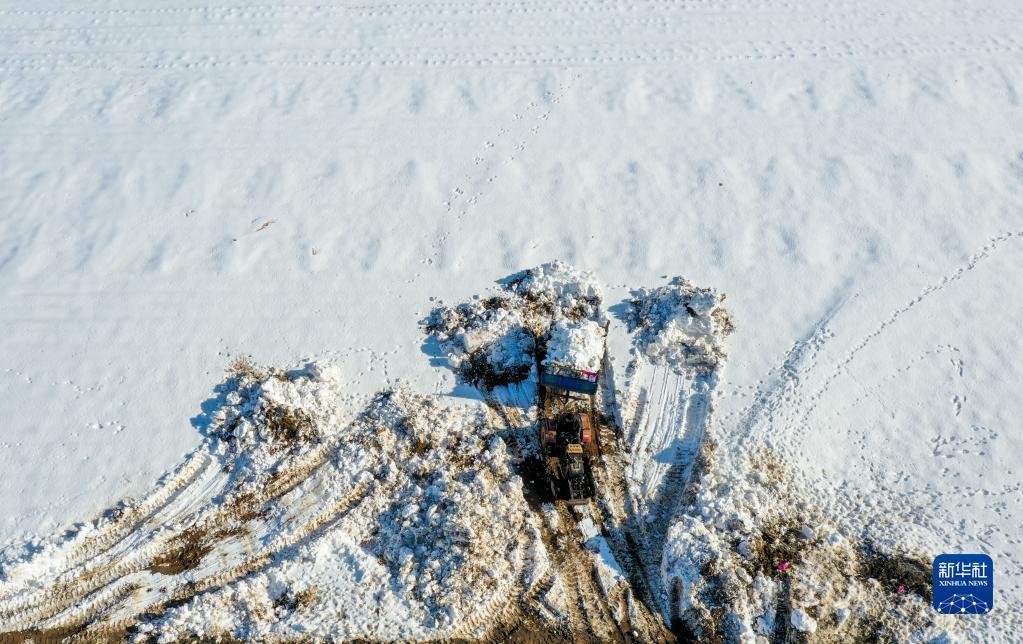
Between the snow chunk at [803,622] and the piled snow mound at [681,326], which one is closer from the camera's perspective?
the snow chunk at [803,622]

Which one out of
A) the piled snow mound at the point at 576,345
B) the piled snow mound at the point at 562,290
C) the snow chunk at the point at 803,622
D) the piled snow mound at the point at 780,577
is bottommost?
the snow chunk at the point at 803,622

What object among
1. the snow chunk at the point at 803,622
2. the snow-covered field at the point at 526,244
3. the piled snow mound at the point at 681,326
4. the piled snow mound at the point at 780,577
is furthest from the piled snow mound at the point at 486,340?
the snow chunk at the point at 803,622

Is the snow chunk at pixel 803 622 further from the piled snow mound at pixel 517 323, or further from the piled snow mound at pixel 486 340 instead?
the piled snow mound at pixel 486 340

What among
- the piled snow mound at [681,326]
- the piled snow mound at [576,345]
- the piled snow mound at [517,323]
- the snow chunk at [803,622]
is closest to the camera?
the snow chunk at [803,622]

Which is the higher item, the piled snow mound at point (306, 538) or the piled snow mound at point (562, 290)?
the piled snow mound at point (562, 290)

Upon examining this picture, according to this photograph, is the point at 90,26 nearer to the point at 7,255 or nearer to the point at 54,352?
the point at 7,255

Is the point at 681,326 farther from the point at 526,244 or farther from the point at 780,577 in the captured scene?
the point at 780,577

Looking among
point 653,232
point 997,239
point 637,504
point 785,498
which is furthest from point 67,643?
point 997,239

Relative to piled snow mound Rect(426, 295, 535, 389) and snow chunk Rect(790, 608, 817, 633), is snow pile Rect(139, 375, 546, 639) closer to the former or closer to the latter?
piled snow mound Rect(426, 295, 535, 389)
